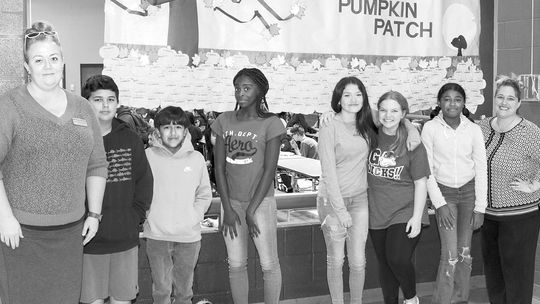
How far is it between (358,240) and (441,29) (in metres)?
1.87

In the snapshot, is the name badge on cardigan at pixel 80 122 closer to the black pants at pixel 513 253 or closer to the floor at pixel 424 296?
the floor at pixel 424 296

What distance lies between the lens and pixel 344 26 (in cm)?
408

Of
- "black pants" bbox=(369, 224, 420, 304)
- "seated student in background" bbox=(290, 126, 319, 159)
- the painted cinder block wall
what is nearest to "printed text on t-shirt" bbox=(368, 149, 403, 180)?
"black pants" bbox=(369, 224, 420, 304)

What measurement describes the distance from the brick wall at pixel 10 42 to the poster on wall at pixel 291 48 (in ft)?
1.88

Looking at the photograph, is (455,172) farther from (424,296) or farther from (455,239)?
(424,296)

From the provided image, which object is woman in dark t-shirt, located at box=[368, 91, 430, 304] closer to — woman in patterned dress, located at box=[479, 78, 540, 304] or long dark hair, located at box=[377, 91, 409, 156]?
long dark hair, located at box=[377, 91, 409, 156]

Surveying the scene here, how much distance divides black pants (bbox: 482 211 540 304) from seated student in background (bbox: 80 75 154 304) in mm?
2100

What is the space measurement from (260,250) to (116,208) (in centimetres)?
86

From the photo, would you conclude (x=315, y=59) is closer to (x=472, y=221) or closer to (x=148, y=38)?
(x=148, y=38)

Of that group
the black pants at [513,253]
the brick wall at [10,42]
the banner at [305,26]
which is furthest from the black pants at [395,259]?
the brick wall at [10,42]

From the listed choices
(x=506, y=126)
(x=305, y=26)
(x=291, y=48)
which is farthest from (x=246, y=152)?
(x=506, y=126)

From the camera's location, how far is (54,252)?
2.28 meters

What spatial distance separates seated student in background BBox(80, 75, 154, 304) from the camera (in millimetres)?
2725

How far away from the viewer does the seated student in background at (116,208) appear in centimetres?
272
